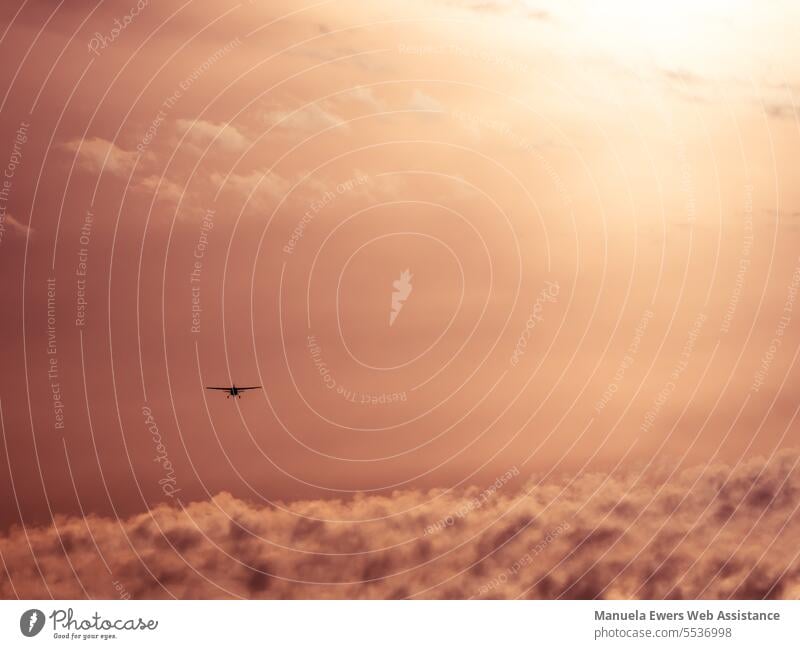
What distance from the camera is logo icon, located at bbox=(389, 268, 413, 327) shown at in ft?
66.7

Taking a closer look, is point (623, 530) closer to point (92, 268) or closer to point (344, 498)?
point (344, 498)

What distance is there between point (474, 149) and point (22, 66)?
7647 mm

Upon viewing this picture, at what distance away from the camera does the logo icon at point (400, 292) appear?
20.3m

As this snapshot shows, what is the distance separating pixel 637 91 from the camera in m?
20.4

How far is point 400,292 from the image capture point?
20.4 m
